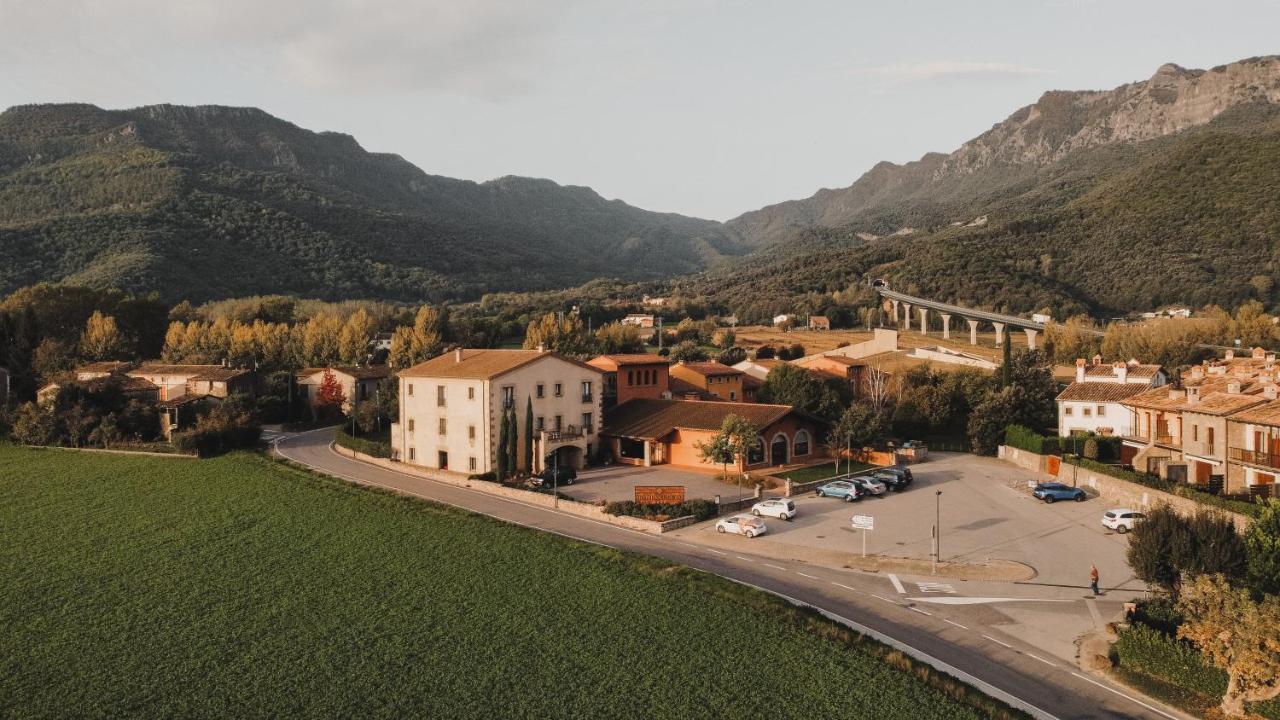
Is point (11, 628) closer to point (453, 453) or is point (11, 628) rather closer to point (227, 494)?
point (227, 494)

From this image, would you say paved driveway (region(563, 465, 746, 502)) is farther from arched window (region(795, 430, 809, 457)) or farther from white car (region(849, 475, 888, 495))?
arched window (region(795, 430, 809, 457))

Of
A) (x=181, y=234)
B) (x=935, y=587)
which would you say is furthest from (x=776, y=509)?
(x=181, y=234)

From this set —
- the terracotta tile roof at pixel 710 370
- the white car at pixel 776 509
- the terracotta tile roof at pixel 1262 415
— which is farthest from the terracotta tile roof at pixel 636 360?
the terracotta tile roof at pixel 1262 415

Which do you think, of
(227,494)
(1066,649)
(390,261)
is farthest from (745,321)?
(1066,649)

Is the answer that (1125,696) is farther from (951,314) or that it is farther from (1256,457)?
(951,314)

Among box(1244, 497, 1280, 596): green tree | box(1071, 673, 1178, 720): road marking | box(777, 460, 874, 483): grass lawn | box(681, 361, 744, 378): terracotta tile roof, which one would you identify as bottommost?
box(1071, 673, 1178, 720): road marking

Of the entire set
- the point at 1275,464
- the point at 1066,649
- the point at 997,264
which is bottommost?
the point at 1066,649

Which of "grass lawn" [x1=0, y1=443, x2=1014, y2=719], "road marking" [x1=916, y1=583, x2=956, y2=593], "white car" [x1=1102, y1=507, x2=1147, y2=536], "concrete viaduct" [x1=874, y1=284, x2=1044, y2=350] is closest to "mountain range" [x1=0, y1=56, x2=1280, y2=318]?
"concrete viaduct" [x1=874, y1=284, x2=1044, y2=350]
